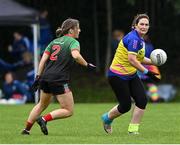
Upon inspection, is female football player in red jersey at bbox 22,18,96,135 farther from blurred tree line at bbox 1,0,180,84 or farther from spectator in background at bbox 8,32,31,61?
blurred tree line at bbox 1,0,180,84

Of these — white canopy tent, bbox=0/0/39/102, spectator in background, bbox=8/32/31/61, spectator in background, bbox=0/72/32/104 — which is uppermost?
white canopy tent, bbox=0/0/39/102

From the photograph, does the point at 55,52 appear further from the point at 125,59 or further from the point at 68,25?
the point at 125,59

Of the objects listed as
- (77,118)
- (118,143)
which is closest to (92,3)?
(77,118)

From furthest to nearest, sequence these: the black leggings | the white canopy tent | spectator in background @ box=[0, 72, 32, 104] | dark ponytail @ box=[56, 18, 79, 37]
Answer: spectator in background @ box=[0, 72, 32, 104] < the white canopy tent < the black leggings < dark ponytail @ box=[56, 18, 79, 37]

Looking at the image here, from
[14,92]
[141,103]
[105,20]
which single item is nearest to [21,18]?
[14,92]

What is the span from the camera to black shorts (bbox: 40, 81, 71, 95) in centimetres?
1173

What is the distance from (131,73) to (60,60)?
46.1 inches

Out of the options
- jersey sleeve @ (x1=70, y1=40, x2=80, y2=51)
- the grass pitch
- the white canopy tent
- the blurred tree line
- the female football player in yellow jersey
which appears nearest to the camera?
the grass pitch

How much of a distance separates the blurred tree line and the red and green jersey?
54.3 ft

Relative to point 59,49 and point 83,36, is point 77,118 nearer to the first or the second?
point 59,49

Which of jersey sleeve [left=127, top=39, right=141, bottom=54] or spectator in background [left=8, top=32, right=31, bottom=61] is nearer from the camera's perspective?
jersey sleeve [left=127, top=39, right=141, bottom=54]

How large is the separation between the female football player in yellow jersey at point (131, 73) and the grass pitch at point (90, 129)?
390 millimetres

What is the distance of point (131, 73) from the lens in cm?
1223

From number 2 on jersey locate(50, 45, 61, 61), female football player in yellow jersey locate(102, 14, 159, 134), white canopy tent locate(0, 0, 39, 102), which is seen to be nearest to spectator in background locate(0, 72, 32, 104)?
white canopy tent locate(0, 0, 39, 102)
